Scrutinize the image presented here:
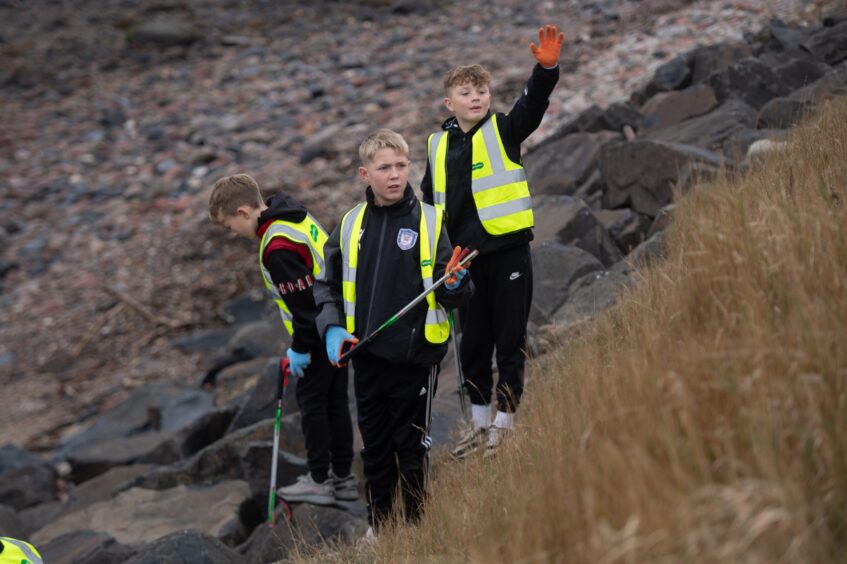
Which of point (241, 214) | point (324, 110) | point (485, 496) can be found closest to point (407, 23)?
point (324, 110)

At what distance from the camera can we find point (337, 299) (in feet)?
16.5

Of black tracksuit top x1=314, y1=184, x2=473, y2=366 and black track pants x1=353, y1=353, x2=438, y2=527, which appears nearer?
black tracksuit top x1=314, y1=184, x2=473, y2=366

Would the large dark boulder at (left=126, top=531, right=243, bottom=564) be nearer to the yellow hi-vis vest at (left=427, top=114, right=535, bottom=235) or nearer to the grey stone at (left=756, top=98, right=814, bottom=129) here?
the yellow hi-vis vest at (left=427, top=114, right=535, bottom=235)

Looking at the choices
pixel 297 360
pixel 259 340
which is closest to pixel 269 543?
A: pixel 297 360

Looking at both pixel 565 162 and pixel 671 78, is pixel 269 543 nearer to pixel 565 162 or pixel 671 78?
pixel 565 162

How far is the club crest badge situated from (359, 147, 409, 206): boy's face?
0.55 ft

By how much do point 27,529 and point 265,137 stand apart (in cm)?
1145

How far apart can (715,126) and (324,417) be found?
5.83 meters

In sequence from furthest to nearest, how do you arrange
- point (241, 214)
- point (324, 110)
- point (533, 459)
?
point (324, 110)
point (241, 214)
point (533, 459)

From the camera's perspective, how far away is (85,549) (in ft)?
21.8

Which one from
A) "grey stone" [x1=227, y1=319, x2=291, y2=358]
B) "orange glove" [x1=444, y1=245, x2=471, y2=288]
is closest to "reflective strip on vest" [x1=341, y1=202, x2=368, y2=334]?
"orange glove" [x1=444, y1=245, x2=471, y2=288]

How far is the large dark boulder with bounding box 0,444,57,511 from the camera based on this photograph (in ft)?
32.7

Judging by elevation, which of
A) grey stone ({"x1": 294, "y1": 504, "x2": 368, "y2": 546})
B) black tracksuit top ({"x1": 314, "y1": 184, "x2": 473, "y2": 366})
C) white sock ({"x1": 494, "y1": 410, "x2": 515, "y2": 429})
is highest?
black tracksuit top ({"x1": 314, "y1": 184, "x2": 473, "y2": 366})

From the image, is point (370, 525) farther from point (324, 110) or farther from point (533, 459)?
point (324, 110)
